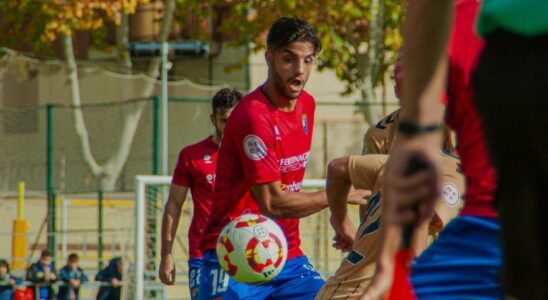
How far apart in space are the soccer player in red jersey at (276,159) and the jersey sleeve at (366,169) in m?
1.64

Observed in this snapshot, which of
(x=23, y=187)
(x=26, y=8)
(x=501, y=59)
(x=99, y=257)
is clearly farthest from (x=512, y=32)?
(x=26, y=8)

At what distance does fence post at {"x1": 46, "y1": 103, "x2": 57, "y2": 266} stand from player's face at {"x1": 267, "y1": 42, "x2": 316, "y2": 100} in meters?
12.6

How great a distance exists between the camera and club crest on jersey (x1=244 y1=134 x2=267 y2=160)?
7316 mm

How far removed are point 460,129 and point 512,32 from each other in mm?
747

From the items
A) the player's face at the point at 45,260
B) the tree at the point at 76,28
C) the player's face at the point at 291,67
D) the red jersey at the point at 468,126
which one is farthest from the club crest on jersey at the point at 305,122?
the tree at the point at 76,28

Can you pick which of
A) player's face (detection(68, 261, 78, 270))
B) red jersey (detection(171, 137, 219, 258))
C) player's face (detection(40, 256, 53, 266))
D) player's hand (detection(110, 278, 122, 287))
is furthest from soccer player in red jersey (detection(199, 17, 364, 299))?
player's face (detection(40, 256, 53, 266))

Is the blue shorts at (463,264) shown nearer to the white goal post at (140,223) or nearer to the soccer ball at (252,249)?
the soccer ball at (252,249)

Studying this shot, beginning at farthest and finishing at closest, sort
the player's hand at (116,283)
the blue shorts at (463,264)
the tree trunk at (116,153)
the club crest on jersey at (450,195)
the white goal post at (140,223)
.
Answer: the tree trunk at (116,153) < the player's hand at (116,283) < the white goal post at (140,223) < the club crest on jersey at (450,195) < the blue shorts at (463,264)

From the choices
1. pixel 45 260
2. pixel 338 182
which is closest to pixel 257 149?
pixel 338 182

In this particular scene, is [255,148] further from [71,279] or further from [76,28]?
[76,28]

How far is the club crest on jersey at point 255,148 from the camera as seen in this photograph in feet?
24.0

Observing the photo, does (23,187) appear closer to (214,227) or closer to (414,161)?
(214,227)

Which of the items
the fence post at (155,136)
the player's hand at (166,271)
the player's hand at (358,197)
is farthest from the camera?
the fence post at (155,136)

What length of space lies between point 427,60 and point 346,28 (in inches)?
862
